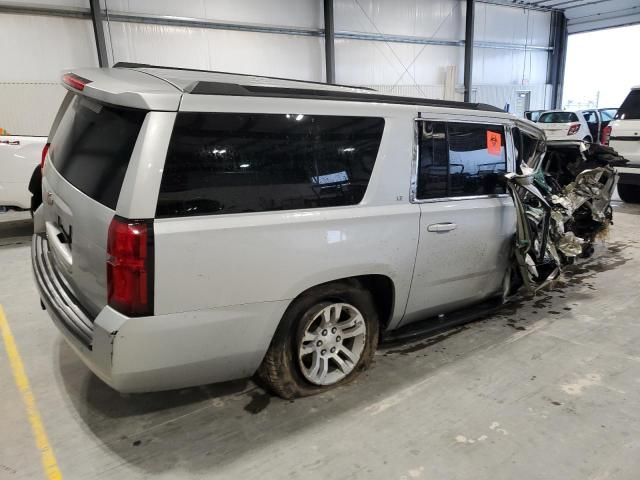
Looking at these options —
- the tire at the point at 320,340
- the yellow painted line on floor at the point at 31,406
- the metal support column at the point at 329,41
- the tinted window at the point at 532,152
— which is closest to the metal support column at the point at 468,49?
the metal support column at the point at 329,41

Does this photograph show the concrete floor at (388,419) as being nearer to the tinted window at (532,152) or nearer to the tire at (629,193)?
the tinted window at (532,152)

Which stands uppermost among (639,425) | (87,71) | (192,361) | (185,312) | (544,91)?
(544,91)

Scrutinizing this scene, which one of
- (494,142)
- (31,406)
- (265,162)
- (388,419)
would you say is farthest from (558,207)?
(31,406)

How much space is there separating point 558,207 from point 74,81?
3917mm

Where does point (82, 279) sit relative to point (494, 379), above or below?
above

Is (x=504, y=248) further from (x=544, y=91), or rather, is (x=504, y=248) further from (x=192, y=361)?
(x=544, y=91)

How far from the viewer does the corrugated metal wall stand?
9383mm

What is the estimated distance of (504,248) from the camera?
3.42m

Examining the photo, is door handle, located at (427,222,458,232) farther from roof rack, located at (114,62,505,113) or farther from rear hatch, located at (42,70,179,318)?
rear hatch, located at (42,70,179,318)

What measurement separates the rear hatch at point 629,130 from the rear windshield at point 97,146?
8318 millimetres

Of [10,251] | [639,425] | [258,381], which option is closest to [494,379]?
[639,425]

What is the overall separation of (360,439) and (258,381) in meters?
0.70

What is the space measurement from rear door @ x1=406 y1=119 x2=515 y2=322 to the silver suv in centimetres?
2

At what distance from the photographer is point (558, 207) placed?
164 inches
